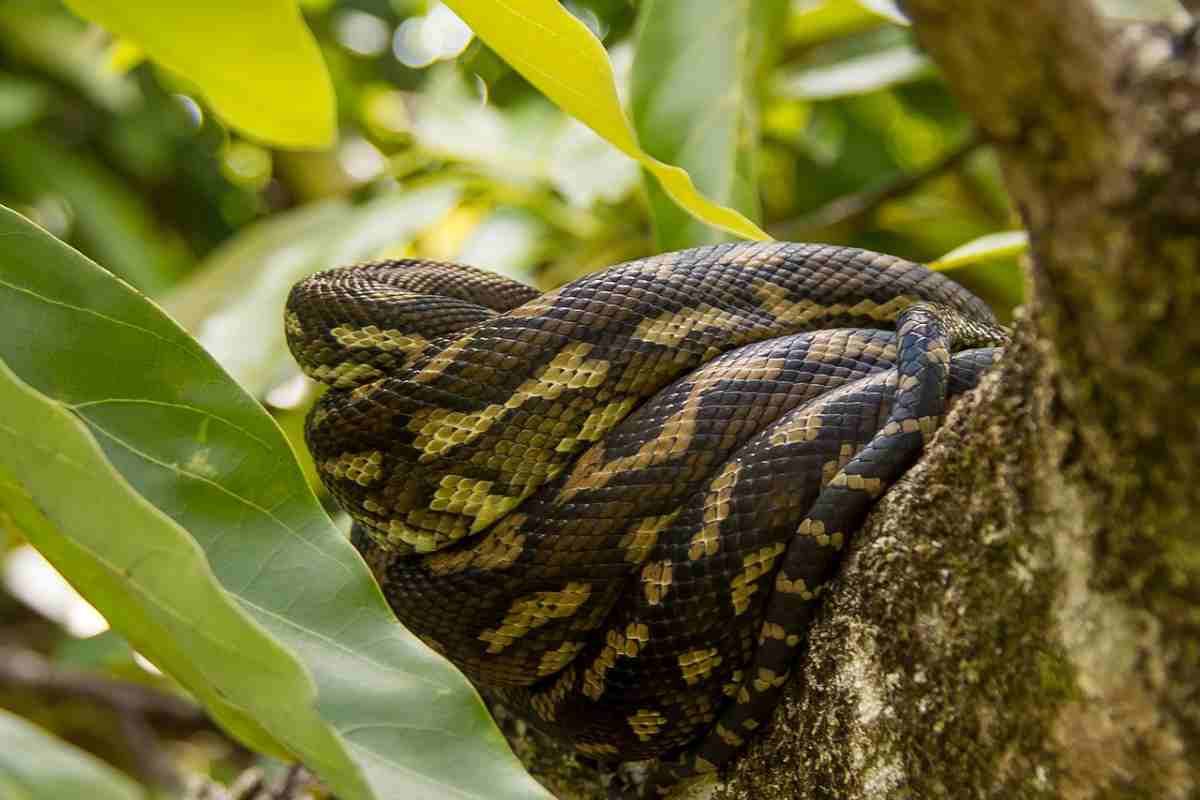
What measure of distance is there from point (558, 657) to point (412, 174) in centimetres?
224

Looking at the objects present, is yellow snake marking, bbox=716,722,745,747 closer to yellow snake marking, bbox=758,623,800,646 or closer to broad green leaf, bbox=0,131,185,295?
yellow snake marking, bbox=758,623,800,646

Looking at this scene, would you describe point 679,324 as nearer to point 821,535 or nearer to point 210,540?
point 821,535

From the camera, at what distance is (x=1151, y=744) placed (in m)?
0.88

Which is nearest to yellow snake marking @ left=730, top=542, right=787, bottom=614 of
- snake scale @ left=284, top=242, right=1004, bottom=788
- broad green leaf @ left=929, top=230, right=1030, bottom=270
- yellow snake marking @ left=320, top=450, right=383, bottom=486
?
snake scale @ left=284, top=242, right=1004, bottom=788

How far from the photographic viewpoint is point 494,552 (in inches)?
56.0

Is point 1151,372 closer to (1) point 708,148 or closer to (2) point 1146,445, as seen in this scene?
(2) point 1146,445

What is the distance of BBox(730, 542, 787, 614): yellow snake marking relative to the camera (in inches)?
49.0

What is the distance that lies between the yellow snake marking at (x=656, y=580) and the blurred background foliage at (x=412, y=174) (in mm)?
678

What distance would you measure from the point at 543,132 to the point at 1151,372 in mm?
2340

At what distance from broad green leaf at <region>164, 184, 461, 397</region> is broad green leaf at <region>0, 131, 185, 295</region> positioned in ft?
3.05

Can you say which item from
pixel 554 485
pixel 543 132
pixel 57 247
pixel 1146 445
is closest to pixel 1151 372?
pixel 1146 445

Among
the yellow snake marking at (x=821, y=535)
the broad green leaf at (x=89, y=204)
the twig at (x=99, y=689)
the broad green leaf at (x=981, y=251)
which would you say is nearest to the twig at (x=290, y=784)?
the yellow snake marking at (x=821, y=535)

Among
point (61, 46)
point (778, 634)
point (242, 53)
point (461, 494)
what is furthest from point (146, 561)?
point (61, 46)

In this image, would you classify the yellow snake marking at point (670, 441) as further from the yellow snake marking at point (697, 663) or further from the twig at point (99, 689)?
the twig at point (99, 689)
